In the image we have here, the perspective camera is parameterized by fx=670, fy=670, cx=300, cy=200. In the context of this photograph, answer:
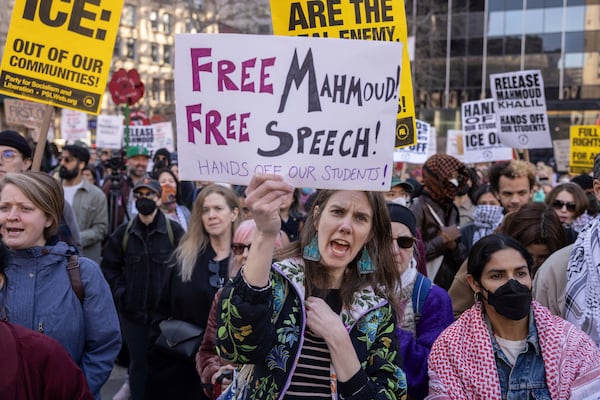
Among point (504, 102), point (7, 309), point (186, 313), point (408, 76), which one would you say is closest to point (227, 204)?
point (186, 313)

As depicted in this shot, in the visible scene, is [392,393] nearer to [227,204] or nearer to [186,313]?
[186,313]

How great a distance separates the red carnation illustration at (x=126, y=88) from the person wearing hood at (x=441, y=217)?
9.80m

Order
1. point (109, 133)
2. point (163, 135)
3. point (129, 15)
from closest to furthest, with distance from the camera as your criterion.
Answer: point (163, 135), point (109, 133), point (129, 15)

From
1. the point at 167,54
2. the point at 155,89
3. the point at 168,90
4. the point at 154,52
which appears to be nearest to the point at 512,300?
the point at 155,89

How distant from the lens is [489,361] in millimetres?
2783

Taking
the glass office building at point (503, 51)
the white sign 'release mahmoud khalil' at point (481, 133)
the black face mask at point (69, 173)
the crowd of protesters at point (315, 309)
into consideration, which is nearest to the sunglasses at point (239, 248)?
the crowd of protesters at point (315, 309)

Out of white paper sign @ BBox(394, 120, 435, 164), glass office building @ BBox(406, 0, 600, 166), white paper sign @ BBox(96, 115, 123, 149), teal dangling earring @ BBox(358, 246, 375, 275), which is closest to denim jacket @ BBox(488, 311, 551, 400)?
teal dangling earring @ BBox(358, 246, 375, 275)

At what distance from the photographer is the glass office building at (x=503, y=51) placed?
1458 inches

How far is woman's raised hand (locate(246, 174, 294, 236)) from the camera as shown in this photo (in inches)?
87.9

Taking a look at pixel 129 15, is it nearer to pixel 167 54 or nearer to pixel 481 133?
pixel 167 54

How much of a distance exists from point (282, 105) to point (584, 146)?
9.44 metres

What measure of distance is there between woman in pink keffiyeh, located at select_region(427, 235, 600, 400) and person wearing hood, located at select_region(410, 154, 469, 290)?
2.05 meters

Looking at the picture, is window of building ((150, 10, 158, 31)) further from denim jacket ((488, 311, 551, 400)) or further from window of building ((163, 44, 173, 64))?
denim jacket ((488, 311, 551, 400))

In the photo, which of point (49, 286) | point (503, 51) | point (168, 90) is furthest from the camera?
point (168, 90)
